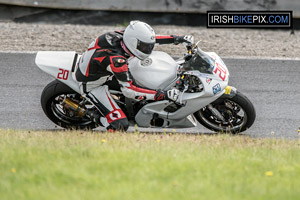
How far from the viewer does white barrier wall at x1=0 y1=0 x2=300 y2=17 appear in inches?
478

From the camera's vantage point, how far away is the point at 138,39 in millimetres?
6238

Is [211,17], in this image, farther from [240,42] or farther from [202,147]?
[202,147]

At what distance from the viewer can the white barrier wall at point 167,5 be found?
39.8 feet

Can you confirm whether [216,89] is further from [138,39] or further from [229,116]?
[138,39]

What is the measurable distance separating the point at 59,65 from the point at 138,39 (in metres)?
1.14

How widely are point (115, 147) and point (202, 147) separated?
92cm

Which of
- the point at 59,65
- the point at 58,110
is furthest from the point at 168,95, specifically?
the point at 58,110

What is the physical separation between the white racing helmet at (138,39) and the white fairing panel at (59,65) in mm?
881

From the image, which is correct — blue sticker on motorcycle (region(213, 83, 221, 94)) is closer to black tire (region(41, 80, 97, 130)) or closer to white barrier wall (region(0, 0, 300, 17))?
black tire (region(41, 80, 97, 130))

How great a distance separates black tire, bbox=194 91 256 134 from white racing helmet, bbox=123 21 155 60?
110 cm

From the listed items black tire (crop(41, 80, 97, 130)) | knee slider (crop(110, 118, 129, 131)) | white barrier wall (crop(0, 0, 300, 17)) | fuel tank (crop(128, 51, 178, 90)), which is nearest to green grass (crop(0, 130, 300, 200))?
knee slider (crop(110, 118, 129, 131))

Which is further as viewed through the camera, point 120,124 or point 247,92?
point 247,92

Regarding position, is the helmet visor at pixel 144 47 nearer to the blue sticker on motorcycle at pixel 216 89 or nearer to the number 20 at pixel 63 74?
the blue sticker on motorcycle at pixel 216 89

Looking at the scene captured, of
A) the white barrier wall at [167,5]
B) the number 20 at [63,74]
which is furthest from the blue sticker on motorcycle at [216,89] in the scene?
the white barrier wall at [167,5]
